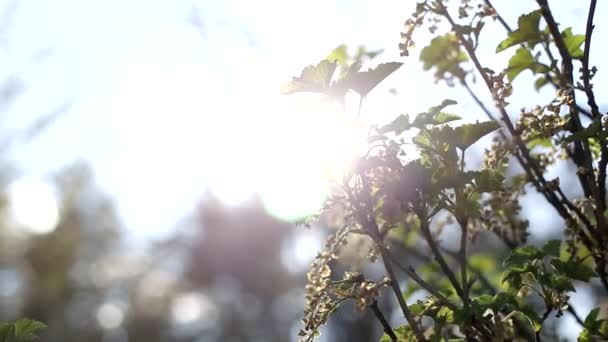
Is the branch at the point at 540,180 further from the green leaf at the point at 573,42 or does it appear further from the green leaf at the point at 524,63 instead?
the green leaf at the point at 573,42

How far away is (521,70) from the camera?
2000mm

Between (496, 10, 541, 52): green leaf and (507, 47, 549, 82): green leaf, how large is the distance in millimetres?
29

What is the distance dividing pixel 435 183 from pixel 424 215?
91 mm

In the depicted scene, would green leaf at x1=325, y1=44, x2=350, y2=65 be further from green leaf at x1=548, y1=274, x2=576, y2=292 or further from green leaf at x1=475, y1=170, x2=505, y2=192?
green leaf at x1=548, y1=274, x2=576, y2=292

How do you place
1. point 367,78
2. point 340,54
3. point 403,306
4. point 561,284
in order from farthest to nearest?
1. point 340,54
2. point 367,78
3. point 561,284
4. point 403,306

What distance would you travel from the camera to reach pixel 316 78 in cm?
176

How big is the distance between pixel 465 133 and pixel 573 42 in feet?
1.81

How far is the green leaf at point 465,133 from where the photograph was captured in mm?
1693

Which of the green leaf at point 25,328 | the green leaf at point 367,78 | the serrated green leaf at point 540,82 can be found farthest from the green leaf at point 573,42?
the green leaf at point 25,328

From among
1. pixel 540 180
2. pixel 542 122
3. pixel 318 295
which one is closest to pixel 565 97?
pixel 542 122

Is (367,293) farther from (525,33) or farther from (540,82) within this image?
(540,82)

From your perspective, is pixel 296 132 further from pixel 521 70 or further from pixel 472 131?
pixel 521 70

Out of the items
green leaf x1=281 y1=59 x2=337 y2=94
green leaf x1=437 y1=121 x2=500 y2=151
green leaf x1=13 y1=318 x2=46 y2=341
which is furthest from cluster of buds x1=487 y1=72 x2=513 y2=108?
Result: green leaf x1=13 y1=318 x2=46 y2=341

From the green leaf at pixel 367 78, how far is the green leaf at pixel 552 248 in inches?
22.3
